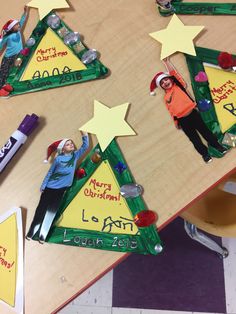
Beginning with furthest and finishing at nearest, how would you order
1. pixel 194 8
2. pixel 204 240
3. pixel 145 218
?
pixel 204 240, pixel 194 8, pixel 145 218

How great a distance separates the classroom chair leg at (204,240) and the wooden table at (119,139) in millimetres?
390

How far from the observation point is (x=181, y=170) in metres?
0.70

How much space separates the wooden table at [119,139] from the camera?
0.69 metres

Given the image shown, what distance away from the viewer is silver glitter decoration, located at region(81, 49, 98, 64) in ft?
2.62

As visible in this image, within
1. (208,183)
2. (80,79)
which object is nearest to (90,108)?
(80,79)

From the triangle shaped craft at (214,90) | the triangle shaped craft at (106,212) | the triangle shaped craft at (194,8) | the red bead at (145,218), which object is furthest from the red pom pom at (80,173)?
the triangle shaped craft at (194,8)

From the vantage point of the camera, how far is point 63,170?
0.75 meters

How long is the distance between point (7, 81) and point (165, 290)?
2.58 feet

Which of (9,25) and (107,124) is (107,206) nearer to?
(107,124)

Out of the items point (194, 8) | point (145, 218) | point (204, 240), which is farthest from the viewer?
point (204, 240)

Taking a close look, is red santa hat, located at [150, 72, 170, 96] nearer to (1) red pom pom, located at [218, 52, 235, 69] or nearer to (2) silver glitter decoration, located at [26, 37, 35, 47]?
(1) red pom pom, located at [218, 52, 235, 69]

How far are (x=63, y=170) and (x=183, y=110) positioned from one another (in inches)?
10.2

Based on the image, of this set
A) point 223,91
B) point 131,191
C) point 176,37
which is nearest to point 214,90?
point 223,91

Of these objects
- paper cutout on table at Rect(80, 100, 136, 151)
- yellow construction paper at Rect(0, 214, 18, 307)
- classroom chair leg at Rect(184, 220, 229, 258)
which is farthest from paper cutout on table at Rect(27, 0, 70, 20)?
classroom chair leg at Rect(184, 220, 229, 258)
